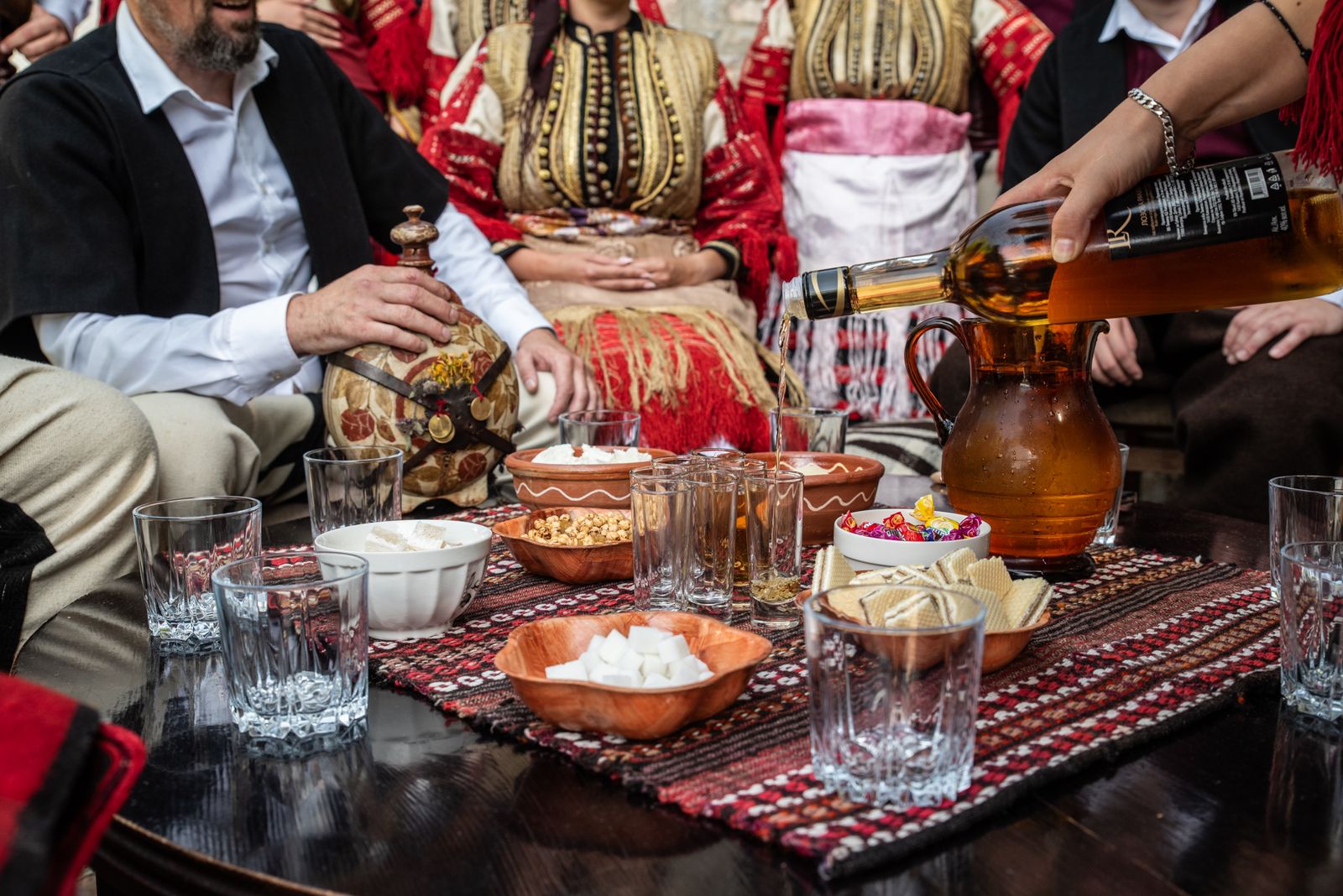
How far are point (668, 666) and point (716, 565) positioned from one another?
0.73 feet

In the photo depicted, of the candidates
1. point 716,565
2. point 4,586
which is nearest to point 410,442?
point 4,586

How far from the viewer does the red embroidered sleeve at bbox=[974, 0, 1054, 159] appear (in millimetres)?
2928

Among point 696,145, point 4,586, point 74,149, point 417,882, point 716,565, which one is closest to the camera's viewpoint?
point 417,882

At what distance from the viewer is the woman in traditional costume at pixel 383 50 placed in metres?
2.80

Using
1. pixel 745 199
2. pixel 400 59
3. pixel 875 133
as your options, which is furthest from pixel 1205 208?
pixel 400 59

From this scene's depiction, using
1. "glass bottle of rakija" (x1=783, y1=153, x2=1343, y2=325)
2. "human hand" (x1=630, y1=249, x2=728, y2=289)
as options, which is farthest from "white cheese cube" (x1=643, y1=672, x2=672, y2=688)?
"human hand" (x1=630, y1=249, x2=728, y2=289)

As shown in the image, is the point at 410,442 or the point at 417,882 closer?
the point at 417,882

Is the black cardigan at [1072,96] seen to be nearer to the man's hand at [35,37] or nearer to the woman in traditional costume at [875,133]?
the woman in traditional costume at [875,133]

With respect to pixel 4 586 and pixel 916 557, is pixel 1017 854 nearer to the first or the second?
pixel 916 557

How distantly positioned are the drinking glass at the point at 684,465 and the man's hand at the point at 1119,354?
55.2 inches

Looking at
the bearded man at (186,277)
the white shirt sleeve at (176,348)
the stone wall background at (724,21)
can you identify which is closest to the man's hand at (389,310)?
the bearded man at (186,277)

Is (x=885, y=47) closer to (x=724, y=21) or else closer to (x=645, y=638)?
(x=724, y=21)

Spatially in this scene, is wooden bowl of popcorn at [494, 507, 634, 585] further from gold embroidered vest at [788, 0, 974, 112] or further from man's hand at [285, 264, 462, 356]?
gold embroidered vest at [788, 0, 974, 112]

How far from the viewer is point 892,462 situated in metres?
2.34
